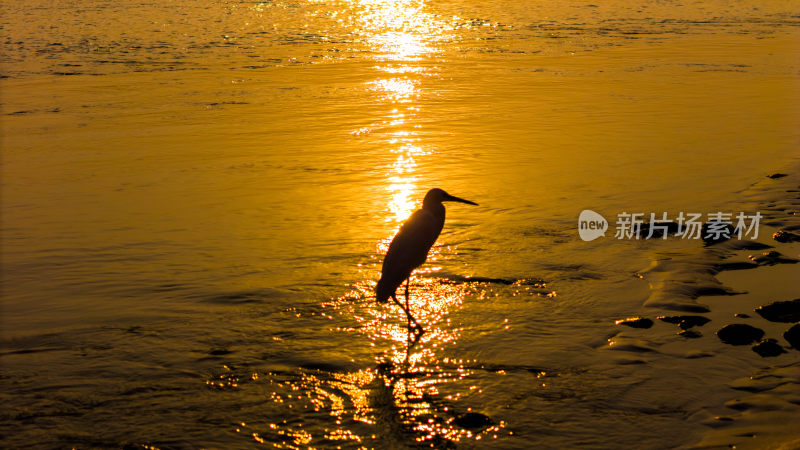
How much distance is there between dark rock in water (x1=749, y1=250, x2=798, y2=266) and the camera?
8.50 metres

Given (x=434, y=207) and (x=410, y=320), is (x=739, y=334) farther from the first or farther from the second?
(x=434, y=207)

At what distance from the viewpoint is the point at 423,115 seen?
1683 cm

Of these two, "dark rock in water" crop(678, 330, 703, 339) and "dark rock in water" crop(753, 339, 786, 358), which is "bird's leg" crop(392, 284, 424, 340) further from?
"dark rock in water" crop(753, 339, 786, 358)

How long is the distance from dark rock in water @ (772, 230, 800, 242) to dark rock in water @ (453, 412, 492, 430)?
493 cm

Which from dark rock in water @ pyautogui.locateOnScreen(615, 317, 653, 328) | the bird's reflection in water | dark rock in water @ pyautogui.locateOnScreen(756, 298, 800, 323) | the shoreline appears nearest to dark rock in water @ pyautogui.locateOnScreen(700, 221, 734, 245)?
the shoreline

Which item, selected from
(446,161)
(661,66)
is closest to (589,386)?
(446,161)

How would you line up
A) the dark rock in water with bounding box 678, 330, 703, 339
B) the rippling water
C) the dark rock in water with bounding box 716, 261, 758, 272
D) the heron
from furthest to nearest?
1. the dark rock in water with bounding box 716, 261, 758, 272
2. the heron
3. the dark rock in water with bounding box 678, 330, 703, 339
4. the rippling water

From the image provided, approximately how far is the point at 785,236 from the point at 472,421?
512 cm

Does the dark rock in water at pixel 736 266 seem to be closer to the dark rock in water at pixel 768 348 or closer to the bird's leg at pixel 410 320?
the dark rock in water at pixel 768 348

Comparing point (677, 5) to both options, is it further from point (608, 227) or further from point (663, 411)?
point (663, 411)

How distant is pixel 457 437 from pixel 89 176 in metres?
8.72

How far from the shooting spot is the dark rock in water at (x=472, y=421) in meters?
5.66

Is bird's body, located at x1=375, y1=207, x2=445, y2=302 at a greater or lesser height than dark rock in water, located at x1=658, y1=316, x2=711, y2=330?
greater

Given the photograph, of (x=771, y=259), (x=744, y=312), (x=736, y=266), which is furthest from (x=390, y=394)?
(x=771, y=259)
